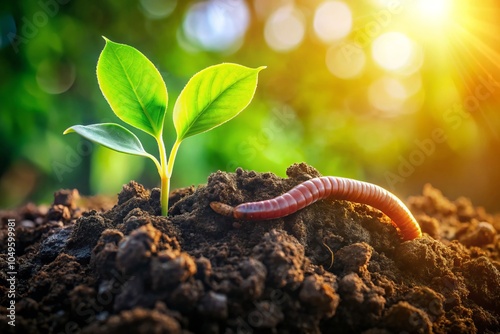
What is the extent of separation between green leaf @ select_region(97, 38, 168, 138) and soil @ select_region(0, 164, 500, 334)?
1.60 feet

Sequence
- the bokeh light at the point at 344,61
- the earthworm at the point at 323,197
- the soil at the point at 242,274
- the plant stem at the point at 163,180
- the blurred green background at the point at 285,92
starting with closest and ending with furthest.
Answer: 1. the soil at the point at 242,274
2. the earthworm at the point at 323,197
3. the plant stem at the point at 163,180
4. the blurred green background at the point at 285,92
5. the bokeh light at the point at 344,61

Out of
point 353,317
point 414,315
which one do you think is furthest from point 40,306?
point 414,315

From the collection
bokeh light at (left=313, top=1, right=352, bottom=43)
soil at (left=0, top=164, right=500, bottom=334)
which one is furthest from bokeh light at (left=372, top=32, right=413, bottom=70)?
soil at (left=0, top=164, right=500, bottom=334)

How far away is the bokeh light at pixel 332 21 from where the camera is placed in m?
6.22

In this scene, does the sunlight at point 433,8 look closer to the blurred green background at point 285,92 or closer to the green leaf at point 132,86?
the blurred green background at point 285,92

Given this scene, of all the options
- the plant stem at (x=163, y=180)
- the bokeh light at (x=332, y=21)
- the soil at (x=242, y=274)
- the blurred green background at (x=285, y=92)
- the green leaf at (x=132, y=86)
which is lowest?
the soil at (x=242, y=274)

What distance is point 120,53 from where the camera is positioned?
2.16 m

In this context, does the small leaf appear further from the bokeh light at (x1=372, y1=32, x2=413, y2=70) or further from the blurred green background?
the bokeh light at (x1=372, y1=32, x2=413, y2=70)

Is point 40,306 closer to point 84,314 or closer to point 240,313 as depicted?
point 84,314

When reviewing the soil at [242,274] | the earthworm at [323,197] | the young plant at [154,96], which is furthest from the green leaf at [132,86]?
the earthworm at [323,197]

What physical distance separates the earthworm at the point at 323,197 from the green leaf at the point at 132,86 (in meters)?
0.62

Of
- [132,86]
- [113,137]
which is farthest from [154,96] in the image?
[113,137]

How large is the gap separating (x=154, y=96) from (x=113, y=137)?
1.01 feet

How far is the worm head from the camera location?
2.13 m
